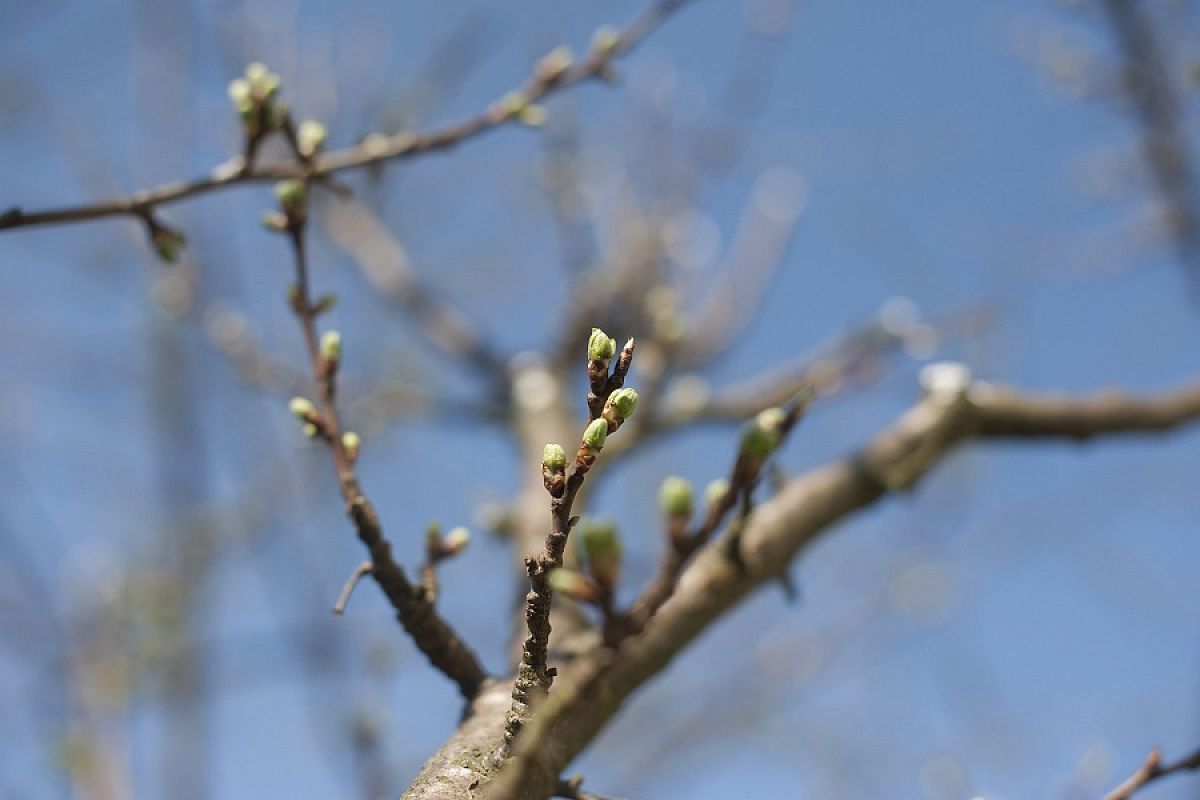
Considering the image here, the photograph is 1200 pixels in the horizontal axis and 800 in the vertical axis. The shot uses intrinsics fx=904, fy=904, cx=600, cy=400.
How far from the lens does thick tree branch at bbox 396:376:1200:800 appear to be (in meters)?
0.91

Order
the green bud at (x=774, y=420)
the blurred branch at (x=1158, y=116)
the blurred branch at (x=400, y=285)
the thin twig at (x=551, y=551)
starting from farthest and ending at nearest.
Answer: the blurred branch at (x=400, y=285), the blurred branch at (x=1158, y=116), the green bud at (x=774, y=420), the thin twig at (x=551, y=551)

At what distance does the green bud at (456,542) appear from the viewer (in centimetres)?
133

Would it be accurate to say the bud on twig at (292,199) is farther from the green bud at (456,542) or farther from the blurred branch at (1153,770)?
the blurred branch at (1153,770)

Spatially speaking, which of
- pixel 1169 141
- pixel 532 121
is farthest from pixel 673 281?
pixel 532 121

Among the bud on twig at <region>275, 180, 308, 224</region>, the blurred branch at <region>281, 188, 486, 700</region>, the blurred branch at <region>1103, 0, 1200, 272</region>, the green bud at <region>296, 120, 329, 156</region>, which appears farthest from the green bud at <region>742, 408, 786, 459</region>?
the blurred branch at <region>1103, 0, 1200, 272</region>

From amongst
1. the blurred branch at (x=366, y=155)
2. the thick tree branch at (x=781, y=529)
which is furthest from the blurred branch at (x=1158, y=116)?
the blurred branch at (x=366, y=155)

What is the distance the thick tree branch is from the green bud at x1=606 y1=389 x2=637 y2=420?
22 centimetres

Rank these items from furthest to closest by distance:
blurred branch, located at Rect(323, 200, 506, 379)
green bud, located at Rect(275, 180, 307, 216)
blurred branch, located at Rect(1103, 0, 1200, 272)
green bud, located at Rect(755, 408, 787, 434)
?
1. blurred branch, located at Rect(323, 200, 506, 379)
2. blurred branch, located at Rect(1103, 0, 1200, 272)
3. green bud, located at Rect(275, 180, 307, 216)
4. green bud, located at Rect(755, 408, 787, 434)

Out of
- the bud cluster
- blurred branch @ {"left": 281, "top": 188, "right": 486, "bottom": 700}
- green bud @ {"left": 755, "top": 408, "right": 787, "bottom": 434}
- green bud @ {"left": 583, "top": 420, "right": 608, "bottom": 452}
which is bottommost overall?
green bud @ {"left": 583, "top": 420, "right": 608, "bottom": 452}

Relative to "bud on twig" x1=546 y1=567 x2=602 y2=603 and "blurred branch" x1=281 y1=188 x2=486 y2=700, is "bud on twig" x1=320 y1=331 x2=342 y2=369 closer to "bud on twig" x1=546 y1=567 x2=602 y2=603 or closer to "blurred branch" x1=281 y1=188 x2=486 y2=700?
"blurred branch" x1=281 y1=188 x2=486 y2=700

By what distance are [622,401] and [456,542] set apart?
608 mm

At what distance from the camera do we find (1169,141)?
9.61ft

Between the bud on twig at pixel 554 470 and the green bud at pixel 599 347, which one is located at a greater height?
the green bud at pixel 599 347

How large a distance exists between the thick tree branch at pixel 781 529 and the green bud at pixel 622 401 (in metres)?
0.22
